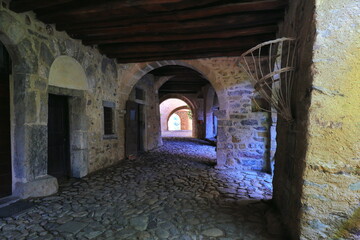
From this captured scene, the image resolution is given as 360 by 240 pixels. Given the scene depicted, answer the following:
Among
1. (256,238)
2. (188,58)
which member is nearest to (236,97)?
(188,58)

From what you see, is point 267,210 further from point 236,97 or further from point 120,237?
point 236,97

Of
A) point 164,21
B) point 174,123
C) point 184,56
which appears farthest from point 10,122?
point 174,123

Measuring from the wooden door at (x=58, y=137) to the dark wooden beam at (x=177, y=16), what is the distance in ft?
4.19

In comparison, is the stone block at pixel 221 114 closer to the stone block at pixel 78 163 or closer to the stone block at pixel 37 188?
the stone block at pixel 78 163

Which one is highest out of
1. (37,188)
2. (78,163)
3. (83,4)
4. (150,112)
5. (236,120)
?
(83,4)

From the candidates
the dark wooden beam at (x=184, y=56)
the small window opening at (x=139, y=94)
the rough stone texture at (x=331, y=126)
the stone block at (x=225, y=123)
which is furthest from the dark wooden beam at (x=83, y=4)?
the small window opening at (x=139, y=94)

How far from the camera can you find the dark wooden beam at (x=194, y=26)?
267 centimetres

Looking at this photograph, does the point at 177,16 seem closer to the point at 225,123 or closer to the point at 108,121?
the point at 225,123

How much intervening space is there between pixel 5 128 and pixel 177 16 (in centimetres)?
266

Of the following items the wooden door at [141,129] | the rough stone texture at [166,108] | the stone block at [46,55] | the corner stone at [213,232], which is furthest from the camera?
the rough stone texture at [166,108]

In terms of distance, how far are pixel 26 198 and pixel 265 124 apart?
13.9ft

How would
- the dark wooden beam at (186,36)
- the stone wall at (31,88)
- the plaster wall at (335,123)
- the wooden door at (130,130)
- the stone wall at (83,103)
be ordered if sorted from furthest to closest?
the wooden door at (130,130)
the dark wooden beam at (186,36)
the stone wall at (83,103)
the stone wall at (31,88)
the plaster wall at (335,123)

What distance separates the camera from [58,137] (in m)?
3.53

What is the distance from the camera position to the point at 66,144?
3686 mm
